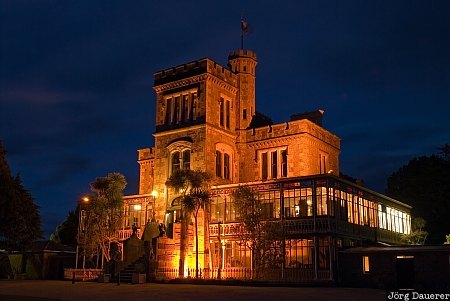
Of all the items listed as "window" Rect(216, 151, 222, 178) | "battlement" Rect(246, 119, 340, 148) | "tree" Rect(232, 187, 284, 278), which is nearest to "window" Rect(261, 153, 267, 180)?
"battlement" Rect(246, 119, 340, 148)

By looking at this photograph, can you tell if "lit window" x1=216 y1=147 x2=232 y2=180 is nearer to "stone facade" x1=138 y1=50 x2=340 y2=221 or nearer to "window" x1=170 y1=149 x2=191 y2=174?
"stone facade" x1=138 y1=50 x2=340 y2=221

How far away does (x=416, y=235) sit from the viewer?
1636 inches

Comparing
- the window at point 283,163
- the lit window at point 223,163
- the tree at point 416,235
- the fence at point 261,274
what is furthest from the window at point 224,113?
the tree at point 416,235

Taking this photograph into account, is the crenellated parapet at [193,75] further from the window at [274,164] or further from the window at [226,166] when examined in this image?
the window at [274,164]

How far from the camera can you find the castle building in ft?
108

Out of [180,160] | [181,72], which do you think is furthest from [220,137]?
[181,72]

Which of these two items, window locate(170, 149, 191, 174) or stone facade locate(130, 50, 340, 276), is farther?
window locate(170, 149, 191, 174)

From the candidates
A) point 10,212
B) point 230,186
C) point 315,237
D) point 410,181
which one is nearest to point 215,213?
point 230,186

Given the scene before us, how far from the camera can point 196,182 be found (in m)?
35.0

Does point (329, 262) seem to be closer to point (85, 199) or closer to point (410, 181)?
point (85, 199)

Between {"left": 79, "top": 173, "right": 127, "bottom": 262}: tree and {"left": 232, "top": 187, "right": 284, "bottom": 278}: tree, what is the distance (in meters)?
10.4

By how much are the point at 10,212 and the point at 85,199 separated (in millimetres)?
5874

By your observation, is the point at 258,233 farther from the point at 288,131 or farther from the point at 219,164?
the point at 288,131

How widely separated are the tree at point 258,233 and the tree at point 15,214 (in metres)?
14.3
